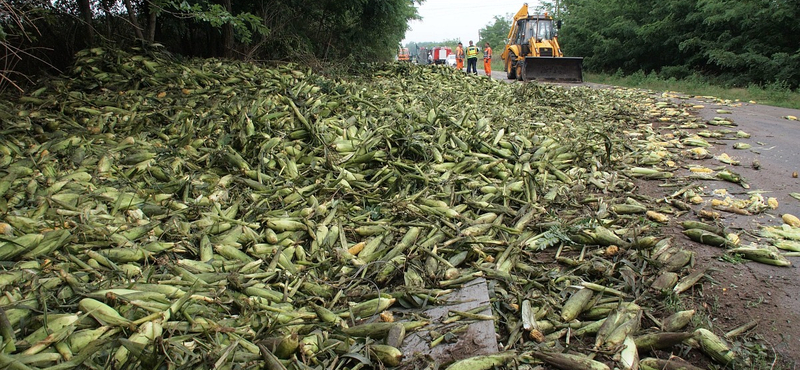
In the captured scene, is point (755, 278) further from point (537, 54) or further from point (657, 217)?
point (537, 54)

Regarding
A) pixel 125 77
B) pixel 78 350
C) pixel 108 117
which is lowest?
pixel 78 350

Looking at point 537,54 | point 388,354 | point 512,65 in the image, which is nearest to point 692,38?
point 537,54

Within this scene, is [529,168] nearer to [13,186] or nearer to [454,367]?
[454,367]

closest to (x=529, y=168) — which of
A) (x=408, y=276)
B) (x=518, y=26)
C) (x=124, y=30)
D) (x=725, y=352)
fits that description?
(x=408, y=276)

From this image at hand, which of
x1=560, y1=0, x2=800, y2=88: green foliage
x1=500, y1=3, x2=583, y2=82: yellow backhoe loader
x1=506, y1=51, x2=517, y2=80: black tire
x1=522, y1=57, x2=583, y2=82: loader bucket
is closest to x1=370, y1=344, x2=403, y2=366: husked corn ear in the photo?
x1=500, y1=3, x2=583, y2=82: yellow backhoe loader

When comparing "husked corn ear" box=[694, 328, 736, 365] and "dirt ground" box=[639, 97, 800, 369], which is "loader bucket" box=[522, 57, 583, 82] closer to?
"dirt ground" box=[639, 97, 800, 369]

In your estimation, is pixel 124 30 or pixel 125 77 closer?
pixel 125 77

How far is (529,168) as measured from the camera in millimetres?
3496

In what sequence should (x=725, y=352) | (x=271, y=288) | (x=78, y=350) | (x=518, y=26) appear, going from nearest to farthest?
(x=78, y=350) < (x=725, y=352) < (x=271, y=288) < (x=518, y=26)

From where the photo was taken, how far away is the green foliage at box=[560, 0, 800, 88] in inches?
447

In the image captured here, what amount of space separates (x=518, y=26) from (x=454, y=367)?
1437 cm

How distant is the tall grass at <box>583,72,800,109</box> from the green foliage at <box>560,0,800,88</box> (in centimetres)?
43

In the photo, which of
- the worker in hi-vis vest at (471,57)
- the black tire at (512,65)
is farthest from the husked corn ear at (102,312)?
the worker in hi-vis vest at (471,57)

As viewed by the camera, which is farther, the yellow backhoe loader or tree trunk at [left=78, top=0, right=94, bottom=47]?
the yellow backhoe loader
